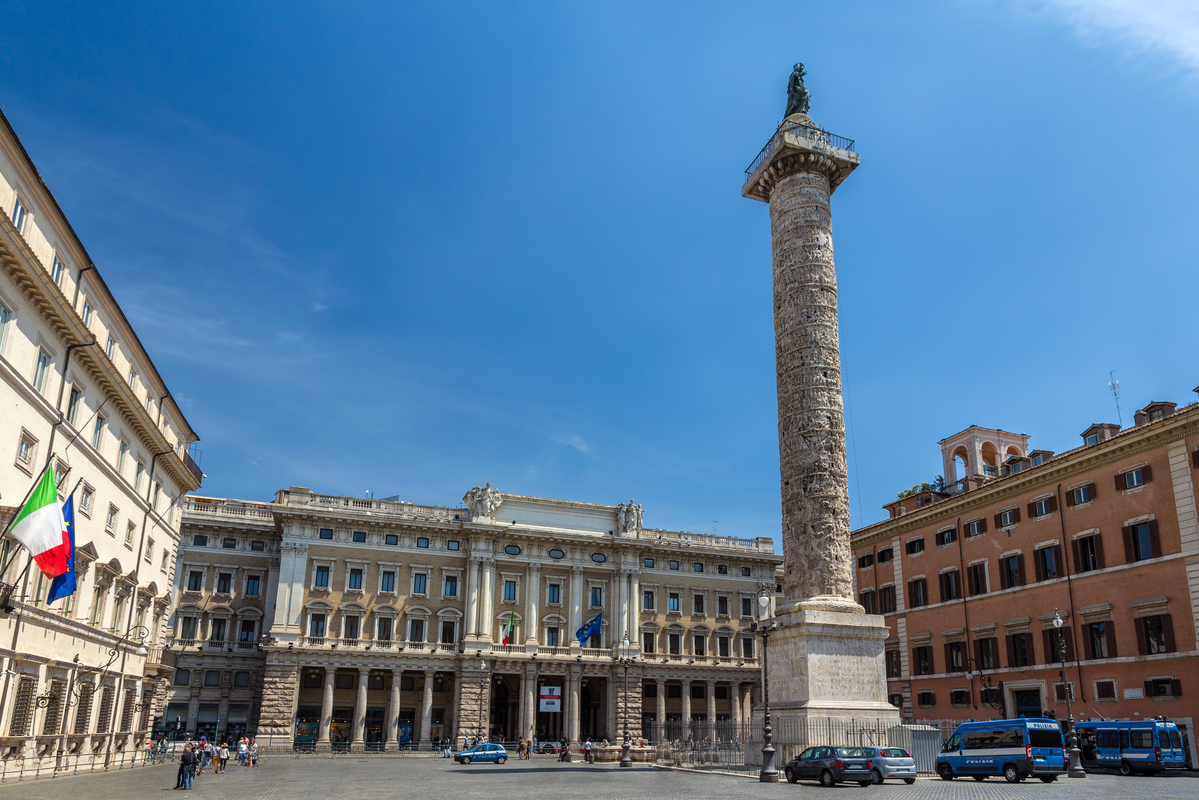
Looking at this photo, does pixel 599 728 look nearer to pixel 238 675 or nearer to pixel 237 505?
pixel 238 675

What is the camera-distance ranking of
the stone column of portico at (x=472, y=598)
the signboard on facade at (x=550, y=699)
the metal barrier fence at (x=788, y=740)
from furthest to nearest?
the signboard on facade at (x=550, y=699), the stone column of portico at (x=472, y=598), the metal barrier fence at (x=788, y=740)

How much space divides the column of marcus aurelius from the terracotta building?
8356 millimetres

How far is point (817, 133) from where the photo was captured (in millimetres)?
27531

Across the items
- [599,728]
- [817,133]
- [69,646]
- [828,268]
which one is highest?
[817,133]

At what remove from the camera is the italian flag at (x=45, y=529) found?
16688 millimetres

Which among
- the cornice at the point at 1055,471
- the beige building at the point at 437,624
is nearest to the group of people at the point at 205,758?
the beige building at the point at 437,624

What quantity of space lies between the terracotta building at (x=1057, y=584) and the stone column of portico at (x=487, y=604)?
68.7 feet

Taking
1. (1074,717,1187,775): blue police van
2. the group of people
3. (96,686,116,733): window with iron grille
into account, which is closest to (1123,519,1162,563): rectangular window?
(1074,717,1187,775): blue police van

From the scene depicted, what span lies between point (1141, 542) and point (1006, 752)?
11022mm

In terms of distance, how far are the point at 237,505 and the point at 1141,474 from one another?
144 ft

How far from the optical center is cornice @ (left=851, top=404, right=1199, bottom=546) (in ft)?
92.1

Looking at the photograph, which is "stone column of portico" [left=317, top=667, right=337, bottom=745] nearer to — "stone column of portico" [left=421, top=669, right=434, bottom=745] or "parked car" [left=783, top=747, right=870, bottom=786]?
"stone column of portico" [left=421, top=669, right=434, bottom=745]

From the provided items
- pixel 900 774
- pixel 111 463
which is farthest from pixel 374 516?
pixel 900 774

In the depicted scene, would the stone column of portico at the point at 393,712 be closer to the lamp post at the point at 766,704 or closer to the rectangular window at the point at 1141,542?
the lamp post at the point at 766,704
